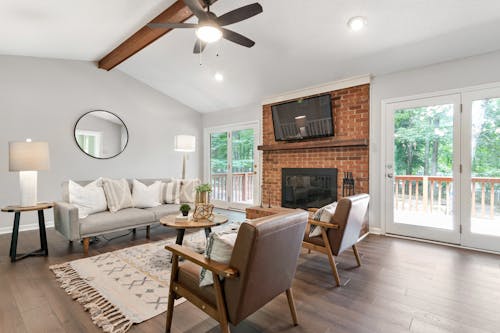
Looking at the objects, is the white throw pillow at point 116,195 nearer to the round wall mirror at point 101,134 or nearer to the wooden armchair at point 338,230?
the round wall mirror at point 101,134

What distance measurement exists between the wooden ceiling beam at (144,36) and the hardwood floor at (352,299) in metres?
2.79

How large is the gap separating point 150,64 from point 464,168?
5.24 m

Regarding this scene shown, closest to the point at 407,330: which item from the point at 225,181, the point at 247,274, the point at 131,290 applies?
the point at 247,274

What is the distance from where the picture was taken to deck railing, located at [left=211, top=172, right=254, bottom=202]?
5.86 metres

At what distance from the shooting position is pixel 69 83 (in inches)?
176

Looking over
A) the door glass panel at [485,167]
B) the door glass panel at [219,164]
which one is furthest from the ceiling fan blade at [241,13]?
the door glass panel at [219,164]

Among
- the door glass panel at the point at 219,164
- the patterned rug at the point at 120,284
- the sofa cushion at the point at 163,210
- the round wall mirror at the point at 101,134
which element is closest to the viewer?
the patterned rug at the point at 120,284

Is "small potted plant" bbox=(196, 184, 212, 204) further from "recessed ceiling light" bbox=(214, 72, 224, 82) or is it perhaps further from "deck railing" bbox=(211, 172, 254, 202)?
"deck railing" bbox=(211, 172, 254, 202)

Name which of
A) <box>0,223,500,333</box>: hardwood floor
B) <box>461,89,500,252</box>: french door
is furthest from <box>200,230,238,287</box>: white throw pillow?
<box>461,89,500,252</box>: french door

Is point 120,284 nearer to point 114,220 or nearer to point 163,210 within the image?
point 114,220

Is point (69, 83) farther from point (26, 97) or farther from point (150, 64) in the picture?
point (150, 64)

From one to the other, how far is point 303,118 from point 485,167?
256cm

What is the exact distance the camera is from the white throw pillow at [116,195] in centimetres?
362

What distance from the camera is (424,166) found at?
3.57 m
